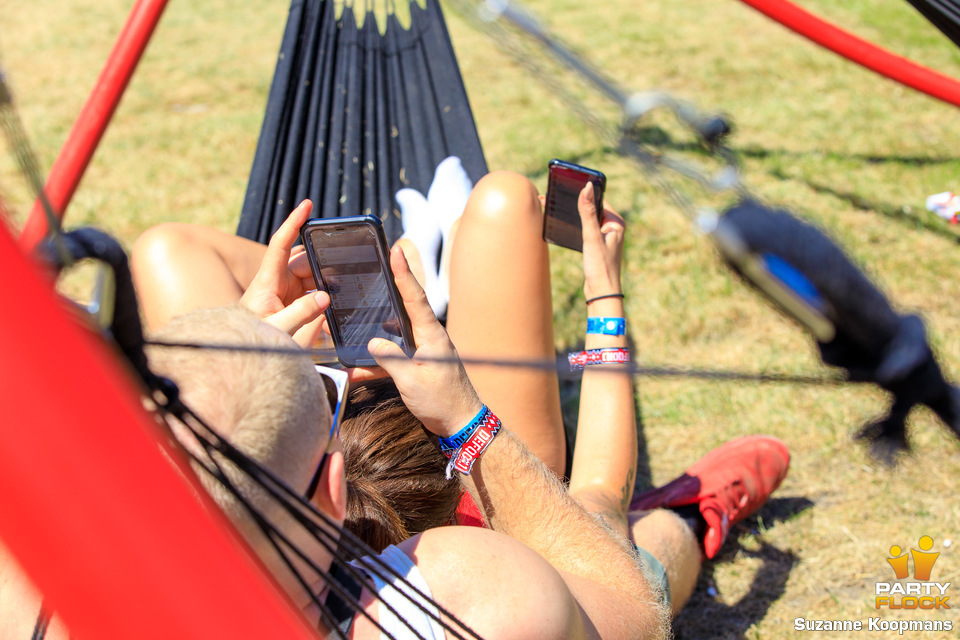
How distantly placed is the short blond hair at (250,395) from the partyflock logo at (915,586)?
1.00 metres

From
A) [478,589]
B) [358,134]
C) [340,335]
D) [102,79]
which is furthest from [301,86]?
[478,589]

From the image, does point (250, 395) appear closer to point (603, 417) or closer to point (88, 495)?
point (88, 495)

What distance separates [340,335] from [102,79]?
35.1 inches

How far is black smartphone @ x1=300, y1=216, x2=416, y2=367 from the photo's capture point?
0.95 m

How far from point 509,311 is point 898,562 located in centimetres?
76

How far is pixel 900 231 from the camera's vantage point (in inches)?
76.4

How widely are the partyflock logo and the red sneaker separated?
0.22m

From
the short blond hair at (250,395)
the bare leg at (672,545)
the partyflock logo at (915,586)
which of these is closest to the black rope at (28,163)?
the short blond hair at (250,395)

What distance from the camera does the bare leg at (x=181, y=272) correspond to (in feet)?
3.82

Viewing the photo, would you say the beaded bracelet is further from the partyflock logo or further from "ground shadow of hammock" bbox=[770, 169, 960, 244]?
"ground shadow of hammock" bbox=[770, 169, 960, 244]

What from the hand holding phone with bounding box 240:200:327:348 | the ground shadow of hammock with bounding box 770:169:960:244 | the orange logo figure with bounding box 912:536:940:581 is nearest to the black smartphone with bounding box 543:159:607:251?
the hand holding phone with bounding box 240:200:327:348

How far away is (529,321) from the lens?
1.09m

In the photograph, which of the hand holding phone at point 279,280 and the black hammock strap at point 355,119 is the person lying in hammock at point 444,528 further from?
the black hammock strap at point 355,119

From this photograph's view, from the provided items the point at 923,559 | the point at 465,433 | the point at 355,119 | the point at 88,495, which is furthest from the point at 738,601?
the point at 355,119
